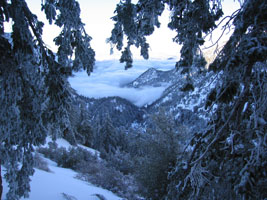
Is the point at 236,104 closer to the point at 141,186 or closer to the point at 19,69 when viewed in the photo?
the point at 19,69

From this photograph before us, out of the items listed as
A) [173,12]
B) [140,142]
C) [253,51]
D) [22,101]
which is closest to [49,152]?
[140,142]

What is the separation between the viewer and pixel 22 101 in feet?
11.3

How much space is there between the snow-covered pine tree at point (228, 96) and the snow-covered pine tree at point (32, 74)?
81 centimetres

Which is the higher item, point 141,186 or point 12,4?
point 12,4

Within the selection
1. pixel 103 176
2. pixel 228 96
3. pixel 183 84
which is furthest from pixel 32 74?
pixel 103 176

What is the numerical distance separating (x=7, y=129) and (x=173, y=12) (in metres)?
3.10

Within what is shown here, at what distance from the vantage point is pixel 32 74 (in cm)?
349

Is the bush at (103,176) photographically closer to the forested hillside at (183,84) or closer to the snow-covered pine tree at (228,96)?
the forested hillside at (183,84)

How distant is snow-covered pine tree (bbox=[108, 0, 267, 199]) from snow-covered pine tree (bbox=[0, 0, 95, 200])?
2.66 ft

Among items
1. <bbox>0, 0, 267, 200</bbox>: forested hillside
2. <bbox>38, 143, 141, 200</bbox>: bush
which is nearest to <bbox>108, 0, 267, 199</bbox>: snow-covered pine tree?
<bbox>0, 0, 267, 200</bbox>: forested hillside

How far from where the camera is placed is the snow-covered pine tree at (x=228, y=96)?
5.60 ft

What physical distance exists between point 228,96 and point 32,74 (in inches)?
123

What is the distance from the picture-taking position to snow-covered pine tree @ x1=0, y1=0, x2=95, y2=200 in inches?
118

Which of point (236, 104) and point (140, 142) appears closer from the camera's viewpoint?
point (236, 104)
